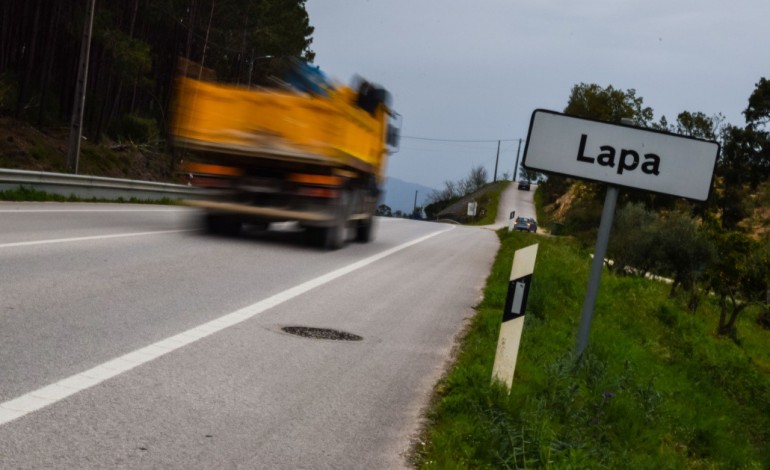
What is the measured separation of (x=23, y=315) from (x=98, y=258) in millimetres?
4737

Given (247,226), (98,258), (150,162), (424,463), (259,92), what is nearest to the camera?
(424,463)

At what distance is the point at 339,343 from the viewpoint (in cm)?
907

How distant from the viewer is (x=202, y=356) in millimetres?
7559

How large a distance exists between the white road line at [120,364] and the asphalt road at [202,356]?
0.02 meters

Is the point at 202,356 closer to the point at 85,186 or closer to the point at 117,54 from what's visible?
the point at 85,186

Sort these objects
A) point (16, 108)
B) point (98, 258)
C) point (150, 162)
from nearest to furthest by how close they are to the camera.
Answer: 1. point (98, 258)
2. point (16, 108)
3. point (150, 162)

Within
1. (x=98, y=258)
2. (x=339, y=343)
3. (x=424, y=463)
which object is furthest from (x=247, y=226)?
(x=424, y=463)

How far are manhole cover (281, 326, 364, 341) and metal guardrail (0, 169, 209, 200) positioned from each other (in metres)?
8.89

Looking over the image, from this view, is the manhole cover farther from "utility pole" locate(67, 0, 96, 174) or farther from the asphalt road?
"utility pole" locate(67, 0, 96, 174)

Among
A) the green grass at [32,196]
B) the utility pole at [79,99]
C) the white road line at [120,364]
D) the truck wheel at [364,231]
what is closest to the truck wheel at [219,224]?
the truck wheel at [364,231]

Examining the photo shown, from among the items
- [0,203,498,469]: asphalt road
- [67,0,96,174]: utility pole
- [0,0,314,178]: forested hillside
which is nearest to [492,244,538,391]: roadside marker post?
[0,203,498,469]: asphalt road

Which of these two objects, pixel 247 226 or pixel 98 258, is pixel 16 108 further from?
pixel 98 258

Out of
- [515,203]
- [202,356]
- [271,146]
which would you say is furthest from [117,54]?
[515,203]

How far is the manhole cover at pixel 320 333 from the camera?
9.28 m
